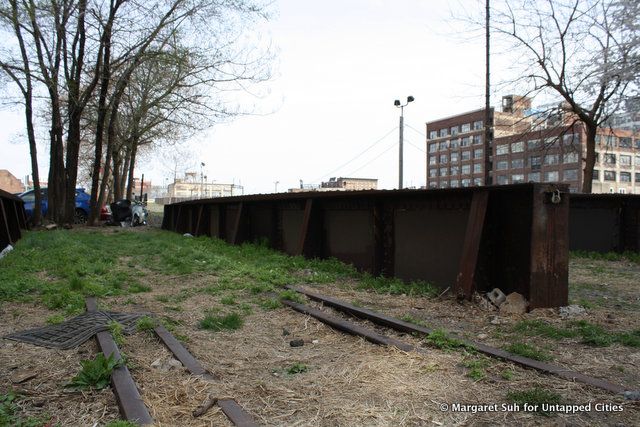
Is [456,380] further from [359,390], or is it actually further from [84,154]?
[84,154]

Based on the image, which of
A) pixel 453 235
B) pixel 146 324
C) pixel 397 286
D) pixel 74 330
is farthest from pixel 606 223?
pixel 74 330

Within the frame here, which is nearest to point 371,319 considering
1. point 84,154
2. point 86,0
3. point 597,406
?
point 597,406

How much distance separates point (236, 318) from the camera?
5.06 metres

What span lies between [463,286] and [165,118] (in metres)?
21.7

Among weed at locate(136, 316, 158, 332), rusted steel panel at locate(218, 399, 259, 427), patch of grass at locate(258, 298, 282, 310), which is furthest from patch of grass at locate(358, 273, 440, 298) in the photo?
rusted steel panel at locate(218, 399, 259, 427)

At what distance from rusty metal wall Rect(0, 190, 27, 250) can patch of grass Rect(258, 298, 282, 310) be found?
745 centimetres

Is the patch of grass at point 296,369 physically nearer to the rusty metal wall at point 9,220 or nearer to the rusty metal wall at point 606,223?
the rusty metal wall at point 606,223

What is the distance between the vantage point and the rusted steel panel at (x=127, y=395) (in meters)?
2.67

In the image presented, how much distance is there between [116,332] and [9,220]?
10.6m

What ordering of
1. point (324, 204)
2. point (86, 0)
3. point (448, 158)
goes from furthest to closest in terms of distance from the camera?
point (448, 158) → point (86, 0) → point (324, 204)

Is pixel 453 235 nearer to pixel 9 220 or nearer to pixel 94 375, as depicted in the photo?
pixel 94 375

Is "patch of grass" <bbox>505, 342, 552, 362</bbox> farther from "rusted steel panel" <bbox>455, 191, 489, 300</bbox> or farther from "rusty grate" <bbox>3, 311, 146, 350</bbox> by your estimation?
"rusty grate" <bbox>3, 311, 146, 350</bbox>

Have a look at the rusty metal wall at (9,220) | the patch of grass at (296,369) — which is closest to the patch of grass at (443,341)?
the patch of grass at (296,369)

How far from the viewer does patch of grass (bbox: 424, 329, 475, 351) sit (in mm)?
3939
